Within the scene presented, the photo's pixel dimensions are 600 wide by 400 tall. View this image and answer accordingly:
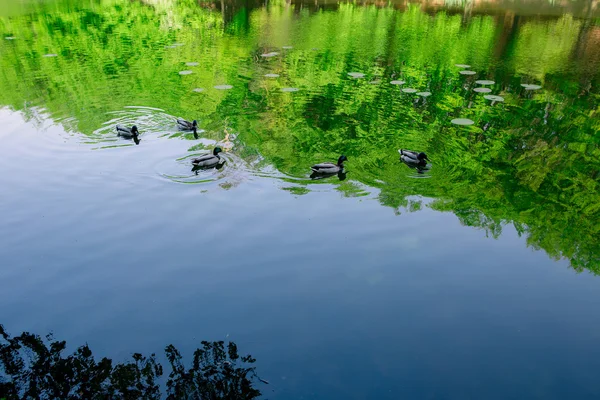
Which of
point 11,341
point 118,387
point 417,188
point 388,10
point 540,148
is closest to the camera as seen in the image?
point 118,387

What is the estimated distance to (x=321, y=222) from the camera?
9695 mm

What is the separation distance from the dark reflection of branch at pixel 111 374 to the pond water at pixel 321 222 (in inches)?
9.4

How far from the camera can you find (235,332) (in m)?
6.96

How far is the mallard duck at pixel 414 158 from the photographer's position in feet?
36.9

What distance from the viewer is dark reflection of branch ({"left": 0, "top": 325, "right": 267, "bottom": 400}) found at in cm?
595

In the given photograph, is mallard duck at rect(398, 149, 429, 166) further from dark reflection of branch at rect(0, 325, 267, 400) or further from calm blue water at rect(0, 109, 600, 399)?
dark reflection of branch at rect(0, 325, 267, 400)

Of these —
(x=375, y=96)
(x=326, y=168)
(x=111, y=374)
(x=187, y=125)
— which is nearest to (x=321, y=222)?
(x=326, y=168)

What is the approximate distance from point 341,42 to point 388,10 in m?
12.8

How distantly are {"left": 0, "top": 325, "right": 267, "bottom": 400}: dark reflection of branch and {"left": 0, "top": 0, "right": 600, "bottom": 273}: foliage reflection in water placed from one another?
17.4 ft

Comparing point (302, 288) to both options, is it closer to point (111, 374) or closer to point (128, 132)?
point (111, 374)

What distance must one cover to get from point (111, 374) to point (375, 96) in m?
13.0

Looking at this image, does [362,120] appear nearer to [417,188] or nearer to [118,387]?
[417,188]

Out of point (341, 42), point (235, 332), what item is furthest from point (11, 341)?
point (341, 42)

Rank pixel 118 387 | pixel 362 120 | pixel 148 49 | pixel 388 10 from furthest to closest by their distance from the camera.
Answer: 1. pixel 388 10
2. pixel 148 49
3. pixel 362 120
4. pixel 118 387
